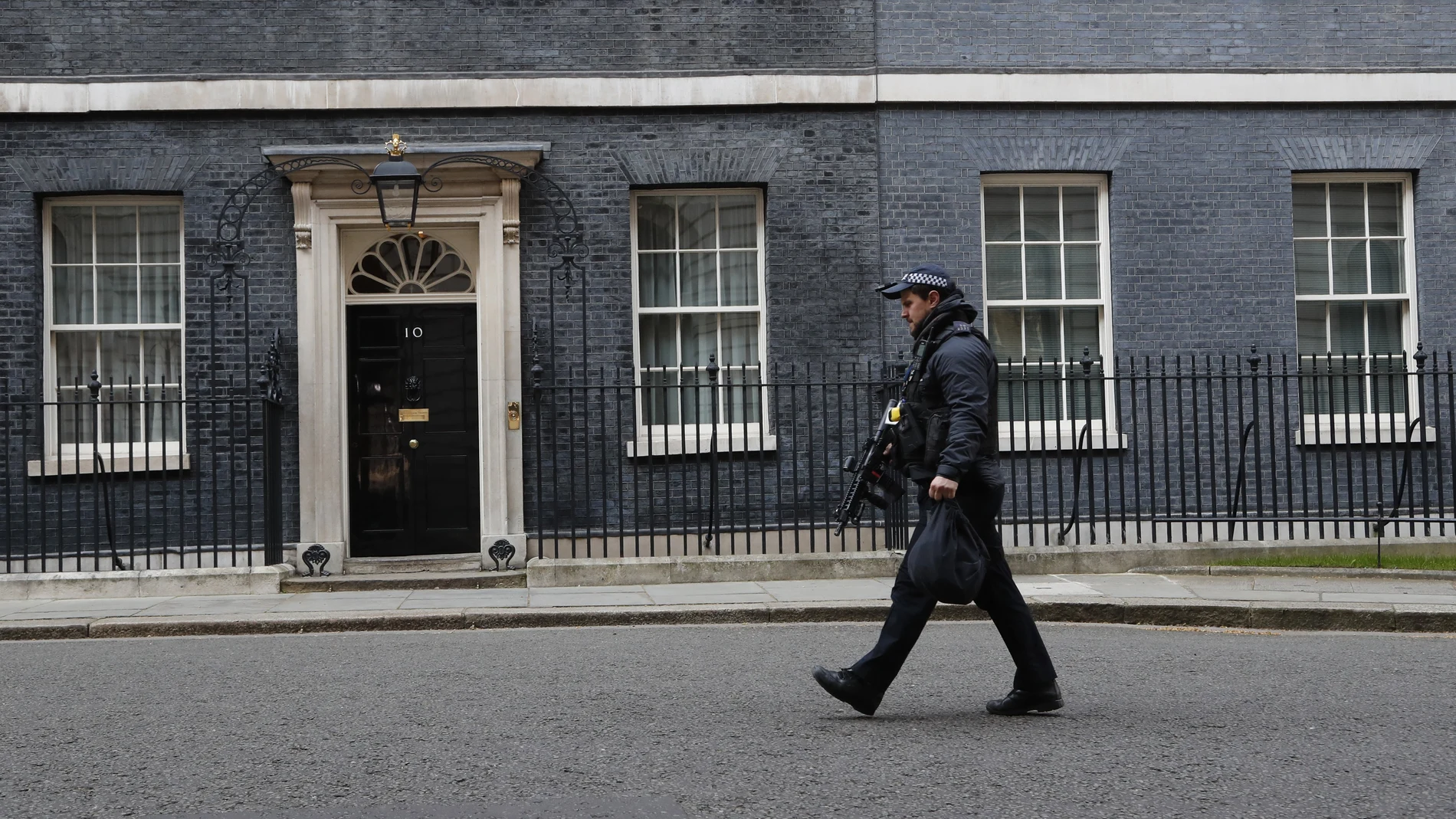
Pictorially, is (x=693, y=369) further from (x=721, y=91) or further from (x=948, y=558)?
(x=948, y=558)

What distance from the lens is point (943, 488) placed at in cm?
562

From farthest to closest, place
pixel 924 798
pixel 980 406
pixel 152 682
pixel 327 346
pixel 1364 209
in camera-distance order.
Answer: pixel 1364 209 < pixel 327 346 < pixel 152 682 < pixel 980 406 < pixel 924 798

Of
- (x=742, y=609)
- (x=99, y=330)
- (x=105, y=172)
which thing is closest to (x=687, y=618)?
(x=742, y=609)

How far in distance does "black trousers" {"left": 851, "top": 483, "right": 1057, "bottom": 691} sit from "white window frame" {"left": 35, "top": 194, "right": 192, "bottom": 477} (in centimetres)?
793

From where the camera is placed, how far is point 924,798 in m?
4.55

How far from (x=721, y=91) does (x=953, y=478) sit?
757 centimetres

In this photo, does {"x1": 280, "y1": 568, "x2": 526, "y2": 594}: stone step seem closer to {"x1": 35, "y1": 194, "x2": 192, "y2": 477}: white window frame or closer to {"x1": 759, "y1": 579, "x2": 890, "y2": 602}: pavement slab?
{"x1": 35, "y1": 194, "x2": 192, "y2": 477}: white window frame

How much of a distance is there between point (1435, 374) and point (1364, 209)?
2.43m

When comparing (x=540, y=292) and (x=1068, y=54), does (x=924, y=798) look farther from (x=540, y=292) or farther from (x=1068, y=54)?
(x=1068, y=54)

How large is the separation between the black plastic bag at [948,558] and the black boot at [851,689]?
46cm

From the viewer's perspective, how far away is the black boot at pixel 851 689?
18.9 feet

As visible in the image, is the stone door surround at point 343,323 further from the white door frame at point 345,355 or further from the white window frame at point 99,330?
the white window frame at point 99,330

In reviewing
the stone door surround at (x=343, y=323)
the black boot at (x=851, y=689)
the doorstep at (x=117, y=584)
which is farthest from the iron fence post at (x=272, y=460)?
the black boot at (x=851, y=689)

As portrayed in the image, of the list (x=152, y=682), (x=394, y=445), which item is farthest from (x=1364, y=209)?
(x=152, y=682)
